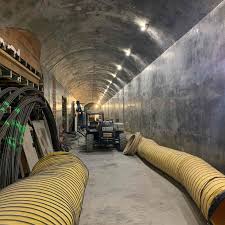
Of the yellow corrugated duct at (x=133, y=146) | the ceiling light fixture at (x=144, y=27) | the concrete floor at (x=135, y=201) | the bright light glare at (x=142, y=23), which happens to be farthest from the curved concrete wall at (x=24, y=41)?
the yellow corrugated duct at (x=133, y=146)

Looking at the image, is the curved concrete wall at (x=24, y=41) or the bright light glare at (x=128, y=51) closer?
the curved concrete wall at (x=24, y=41)

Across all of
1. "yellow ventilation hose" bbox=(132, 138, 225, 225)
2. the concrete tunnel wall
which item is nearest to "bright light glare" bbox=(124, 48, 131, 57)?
the concrete tunnel wall

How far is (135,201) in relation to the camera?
4910mm

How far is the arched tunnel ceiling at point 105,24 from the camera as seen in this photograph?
6539mm

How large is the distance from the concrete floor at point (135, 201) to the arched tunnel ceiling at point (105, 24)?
3.71 metres

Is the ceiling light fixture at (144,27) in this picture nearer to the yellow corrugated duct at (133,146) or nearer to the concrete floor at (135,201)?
the concrete floor at (135,201)

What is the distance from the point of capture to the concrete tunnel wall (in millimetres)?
5477

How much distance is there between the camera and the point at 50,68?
1298cm

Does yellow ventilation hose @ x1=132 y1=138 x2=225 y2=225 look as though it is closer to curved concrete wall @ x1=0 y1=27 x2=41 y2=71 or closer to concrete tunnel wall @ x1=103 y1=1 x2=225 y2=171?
concrete tunnel wall @ x1=103 y1=1 x2=225 y2=171

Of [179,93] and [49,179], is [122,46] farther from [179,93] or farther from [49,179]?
[49,179]

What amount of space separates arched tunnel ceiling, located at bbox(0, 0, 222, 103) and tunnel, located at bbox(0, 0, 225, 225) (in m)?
0.04

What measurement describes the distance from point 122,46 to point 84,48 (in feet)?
7.51

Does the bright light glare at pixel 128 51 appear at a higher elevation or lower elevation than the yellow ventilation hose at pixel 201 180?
higher

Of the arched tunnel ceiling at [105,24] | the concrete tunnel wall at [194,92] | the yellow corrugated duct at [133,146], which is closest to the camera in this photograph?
the concrete tunnel wall at [194,92]
